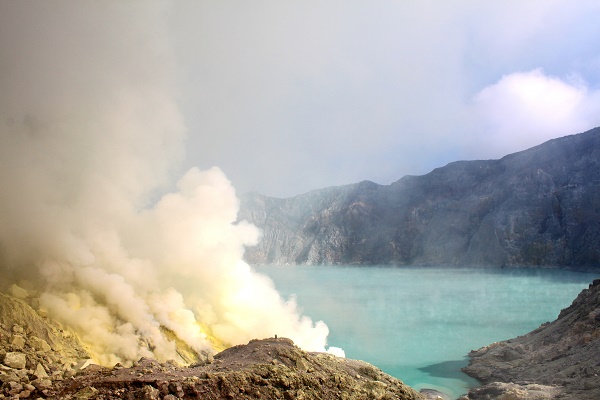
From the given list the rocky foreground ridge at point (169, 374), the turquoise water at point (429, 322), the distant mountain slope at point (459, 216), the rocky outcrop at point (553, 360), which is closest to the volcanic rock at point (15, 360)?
the rocky foreground ridge at point (169, 374)

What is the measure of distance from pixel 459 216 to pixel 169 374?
4677 inches

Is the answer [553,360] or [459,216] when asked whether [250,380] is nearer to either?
[553,360]

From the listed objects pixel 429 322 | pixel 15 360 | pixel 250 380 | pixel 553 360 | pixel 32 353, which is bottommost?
pixel 250 380

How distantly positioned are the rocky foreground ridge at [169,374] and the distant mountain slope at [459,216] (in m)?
98.5

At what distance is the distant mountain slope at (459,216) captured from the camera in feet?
326

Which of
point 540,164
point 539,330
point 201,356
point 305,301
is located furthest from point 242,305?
point 540,164

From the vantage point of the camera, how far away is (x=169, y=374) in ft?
31.4

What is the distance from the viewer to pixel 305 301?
42.7 m

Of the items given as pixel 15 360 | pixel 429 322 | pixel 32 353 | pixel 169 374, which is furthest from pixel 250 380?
pixel 429 322

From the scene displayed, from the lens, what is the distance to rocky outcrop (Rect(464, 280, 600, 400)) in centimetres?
1384

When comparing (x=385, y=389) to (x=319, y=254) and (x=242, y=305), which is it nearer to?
(x=242, y=305)

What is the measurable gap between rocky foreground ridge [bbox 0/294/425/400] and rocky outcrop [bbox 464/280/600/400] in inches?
184

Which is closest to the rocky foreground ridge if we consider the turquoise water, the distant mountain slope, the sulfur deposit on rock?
the sulfur deposit on rock

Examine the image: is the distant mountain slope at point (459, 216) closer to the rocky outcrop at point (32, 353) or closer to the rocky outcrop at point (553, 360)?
the rocky outcrop at point (553, 360)
